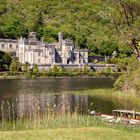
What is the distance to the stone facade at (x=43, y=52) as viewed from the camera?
136 metres

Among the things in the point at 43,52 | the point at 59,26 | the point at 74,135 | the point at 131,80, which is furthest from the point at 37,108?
the point at 59,26

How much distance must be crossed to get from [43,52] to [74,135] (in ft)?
382

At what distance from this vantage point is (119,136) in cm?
2183

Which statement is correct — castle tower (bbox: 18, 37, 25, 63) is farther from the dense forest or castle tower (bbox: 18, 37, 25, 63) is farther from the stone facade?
the dense forest

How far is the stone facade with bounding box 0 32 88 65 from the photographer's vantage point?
135500 millimetres

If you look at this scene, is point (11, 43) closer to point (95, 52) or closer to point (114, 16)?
point (95, 52)

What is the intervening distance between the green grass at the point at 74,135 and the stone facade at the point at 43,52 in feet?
354

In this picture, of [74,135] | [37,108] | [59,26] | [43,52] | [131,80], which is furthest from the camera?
[59,26]

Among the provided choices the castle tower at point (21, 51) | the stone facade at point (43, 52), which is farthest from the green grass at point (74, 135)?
the castle tower at point (21, 51)

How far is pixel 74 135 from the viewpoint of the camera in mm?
21562

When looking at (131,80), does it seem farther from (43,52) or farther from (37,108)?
(43,52)

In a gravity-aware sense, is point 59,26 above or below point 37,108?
above

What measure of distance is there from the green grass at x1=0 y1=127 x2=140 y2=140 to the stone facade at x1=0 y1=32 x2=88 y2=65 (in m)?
108

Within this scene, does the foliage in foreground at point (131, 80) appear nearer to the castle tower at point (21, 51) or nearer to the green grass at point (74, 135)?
the green grass at point (74, 135)
